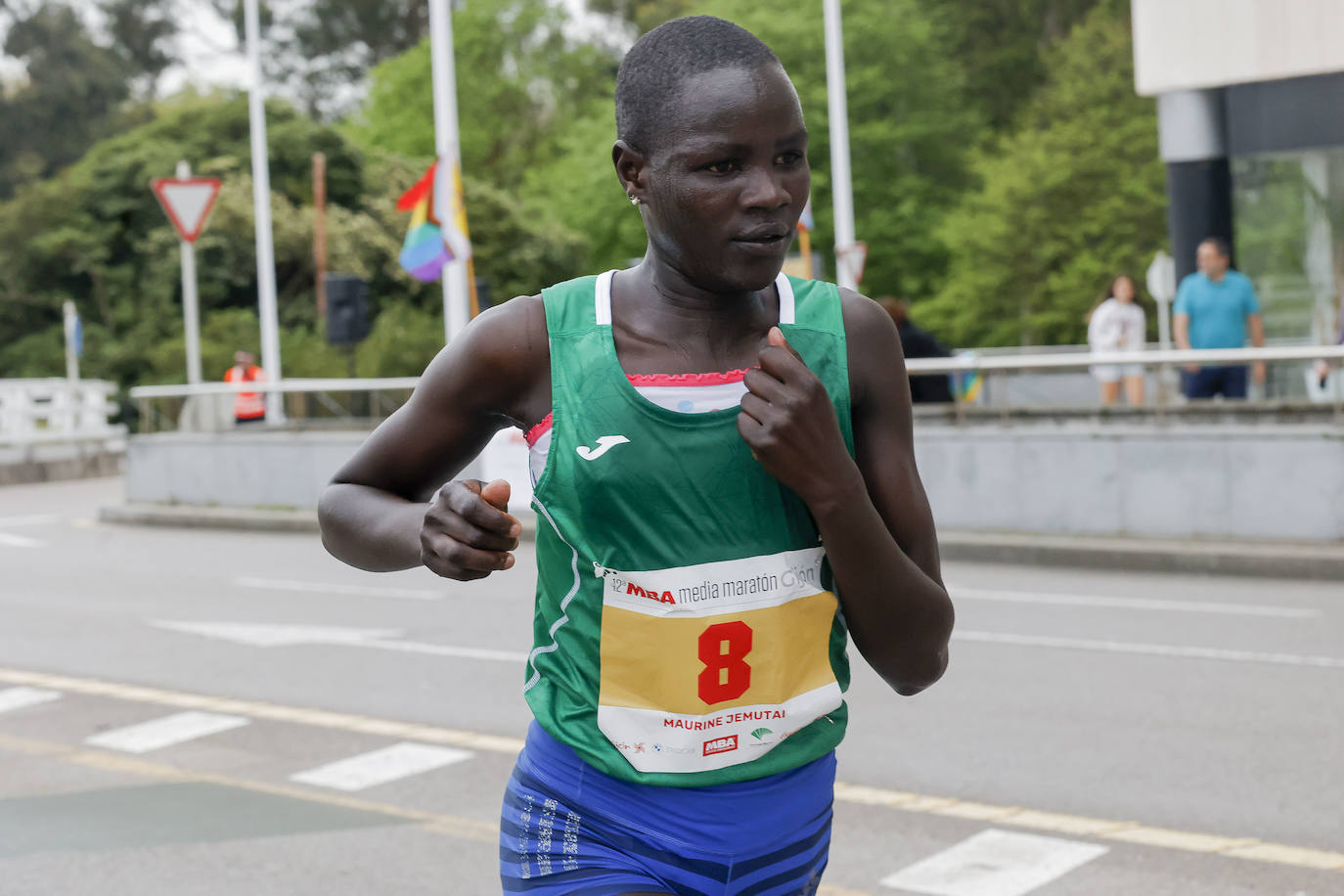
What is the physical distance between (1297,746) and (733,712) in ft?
17.5

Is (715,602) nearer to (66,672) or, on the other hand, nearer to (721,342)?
(721,342)

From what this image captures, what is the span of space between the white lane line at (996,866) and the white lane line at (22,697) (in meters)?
4.84

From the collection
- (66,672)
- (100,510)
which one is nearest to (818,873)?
(66,672)

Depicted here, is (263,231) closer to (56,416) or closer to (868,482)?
(56,416)

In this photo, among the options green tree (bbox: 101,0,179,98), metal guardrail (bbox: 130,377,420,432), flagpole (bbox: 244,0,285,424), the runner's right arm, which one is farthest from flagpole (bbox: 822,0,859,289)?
green tree (bbox: 101,0,179,98)

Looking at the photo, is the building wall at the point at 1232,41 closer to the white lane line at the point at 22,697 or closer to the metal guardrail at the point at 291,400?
the metal guardrail at the point at 291,400

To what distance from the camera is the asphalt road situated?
555 centimetres

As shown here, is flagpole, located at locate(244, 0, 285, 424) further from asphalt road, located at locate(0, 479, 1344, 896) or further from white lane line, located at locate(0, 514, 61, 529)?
asphalt road, located at locate(0, 479, 1344, 896)

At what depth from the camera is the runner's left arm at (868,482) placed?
2021 mm

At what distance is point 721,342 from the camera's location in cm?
222

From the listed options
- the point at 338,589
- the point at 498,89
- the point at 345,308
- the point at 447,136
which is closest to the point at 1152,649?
the point at 338,589

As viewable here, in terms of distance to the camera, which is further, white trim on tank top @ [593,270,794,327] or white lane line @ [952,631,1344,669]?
white lane line @ [952,631,1344,669]

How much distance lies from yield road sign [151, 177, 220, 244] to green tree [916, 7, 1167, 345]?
23.2 metres

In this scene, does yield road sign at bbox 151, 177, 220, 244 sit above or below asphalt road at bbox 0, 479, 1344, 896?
above
